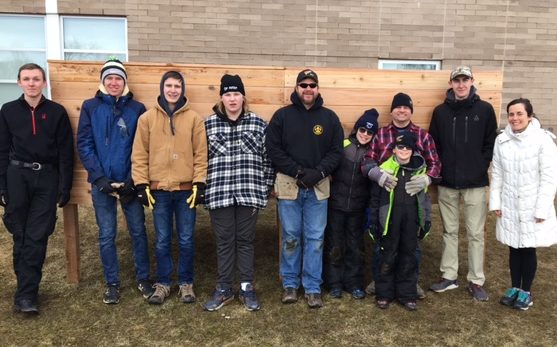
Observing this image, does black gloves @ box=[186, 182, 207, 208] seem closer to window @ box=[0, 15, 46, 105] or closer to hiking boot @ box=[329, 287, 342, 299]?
hiking boot @ box=[329, 287, 342, 299]

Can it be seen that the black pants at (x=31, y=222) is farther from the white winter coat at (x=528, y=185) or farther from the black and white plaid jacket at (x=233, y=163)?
the white winter coat at (x=528, y=185)

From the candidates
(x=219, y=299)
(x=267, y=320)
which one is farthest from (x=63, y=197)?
(x=267, y=320)

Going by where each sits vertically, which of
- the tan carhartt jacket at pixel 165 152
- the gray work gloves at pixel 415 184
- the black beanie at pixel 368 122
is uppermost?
the black beanie at pixel 368 122

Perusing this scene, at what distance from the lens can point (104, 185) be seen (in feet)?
12.8

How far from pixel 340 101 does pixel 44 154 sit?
2788mm

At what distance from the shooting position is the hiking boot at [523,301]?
417cm

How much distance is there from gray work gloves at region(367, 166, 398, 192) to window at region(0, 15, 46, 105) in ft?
22.3

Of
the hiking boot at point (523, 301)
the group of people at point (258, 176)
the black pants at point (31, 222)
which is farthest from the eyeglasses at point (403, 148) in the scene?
the black pants at point (31, 222)

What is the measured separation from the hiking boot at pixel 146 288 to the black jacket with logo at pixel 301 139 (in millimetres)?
1665

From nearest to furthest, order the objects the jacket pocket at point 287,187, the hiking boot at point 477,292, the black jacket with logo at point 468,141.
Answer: the jacket pocket at point 287,187, the black jacket with logo at point 468,141, the hiking boot at point 477,292

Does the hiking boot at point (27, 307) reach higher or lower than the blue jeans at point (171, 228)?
lower

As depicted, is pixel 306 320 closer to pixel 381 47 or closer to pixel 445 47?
pixel 381 47

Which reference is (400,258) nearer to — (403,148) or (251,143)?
(403,148)

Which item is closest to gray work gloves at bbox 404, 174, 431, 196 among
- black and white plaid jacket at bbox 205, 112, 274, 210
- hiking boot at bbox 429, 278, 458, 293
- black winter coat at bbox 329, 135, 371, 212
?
black winter coat at bbox 329, 135, 371, 212
